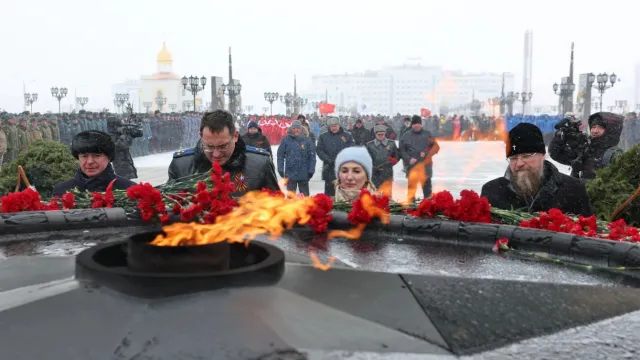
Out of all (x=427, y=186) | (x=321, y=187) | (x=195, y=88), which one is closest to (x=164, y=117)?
(x=195, y=88)

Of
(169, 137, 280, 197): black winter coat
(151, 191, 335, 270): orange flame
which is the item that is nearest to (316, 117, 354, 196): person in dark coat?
(169, 137, 280, 197): black winter coat

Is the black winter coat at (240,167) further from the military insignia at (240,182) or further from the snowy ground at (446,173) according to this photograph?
A: the snowy ground at (446,173)

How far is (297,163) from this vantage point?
10016mm

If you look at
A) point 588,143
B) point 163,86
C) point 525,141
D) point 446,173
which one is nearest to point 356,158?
point 525,141

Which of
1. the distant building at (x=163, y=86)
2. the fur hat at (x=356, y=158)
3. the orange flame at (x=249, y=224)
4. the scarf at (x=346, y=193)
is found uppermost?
the distant building at (x=163, y=86)

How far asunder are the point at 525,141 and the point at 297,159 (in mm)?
6096

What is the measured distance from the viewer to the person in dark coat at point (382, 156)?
33.1 ft

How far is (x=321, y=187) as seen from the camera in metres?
12.7

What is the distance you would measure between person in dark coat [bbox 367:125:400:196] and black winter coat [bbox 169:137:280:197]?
17.5 ft

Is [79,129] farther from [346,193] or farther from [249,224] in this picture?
[249,224]

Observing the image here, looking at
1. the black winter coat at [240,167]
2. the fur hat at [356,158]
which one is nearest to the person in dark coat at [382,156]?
the fur hat at [356,158]

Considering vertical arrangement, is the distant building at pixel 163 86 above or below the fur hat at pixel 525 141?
above

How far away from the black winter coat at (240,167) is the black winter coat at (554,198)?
1.59m

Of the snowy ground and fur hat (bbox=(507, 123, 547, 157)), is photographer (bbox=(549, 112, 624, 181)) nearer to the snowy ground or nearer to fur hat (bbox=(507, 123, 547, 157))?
fur hat (bbox=(507, 123, 547, 157))
